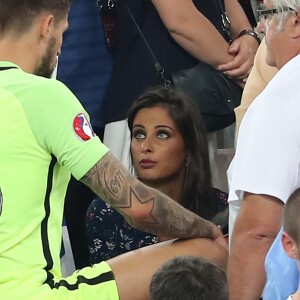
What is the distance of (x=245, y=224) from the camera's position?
140 inches

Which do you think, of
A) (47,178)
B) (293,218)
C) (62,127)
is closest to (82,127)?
(62,127)

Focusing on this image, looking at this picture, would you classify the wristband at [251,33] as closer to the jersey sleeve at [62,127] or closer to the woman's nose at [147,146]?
the woman's nose at [147,146]

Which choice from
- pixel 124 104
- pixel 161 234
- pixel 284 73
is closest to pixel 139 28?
pixel 124 104

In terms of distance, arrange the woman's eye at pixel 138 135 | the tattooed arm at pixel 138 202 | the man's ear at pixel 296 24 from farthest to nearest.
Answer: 1. the woman's eye at pixel 138 135
2. the man's ear at pixel 296 24
3. the tattooed arm at pixel 138 202

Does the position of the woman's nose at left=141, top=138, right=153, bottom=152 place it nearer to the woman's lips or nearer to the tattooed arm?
the woman's lips

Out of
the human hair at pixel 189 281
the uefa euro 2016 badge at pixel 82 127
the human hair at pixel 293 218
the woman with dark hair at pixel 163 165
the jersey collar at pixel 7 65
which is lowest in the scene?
the woman with dark hair at pixel 163 165

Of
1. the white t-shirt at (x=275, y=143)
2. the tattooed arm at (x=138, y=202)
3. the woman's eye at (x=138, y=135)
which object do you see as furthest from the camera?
the woman's eye at (x=138, y=135)

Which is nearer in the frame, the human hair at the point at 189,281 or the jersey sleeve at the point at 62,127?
the human hair at the point at 189,281

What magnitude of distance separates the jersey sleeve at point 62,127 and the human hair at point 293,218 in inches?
23.6

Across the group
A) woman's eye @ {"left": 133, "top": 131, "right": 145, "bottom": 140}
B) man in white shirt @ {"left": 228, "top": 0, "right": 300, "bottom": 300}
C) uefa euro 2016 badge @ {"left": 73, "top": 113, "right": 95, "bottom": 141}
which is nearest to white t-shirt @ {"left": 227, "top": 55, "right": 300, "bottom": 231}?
man in white shirt @ {"left": 228, "top": 0, "right": 300, "bottom": 300}

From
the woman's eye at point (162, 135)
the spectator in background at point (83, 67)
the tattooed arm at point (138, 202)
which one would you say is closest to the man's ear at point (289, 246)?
the tattooed arm at point (138, 202)

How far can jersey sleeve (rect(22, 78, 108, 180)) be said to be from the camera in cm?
307

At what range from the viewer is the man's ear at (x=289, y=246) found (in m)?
3.13

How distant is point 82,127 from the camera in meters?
3.13
